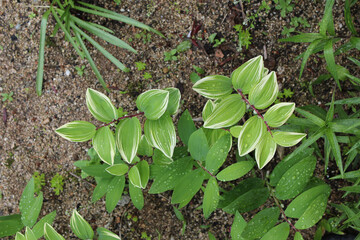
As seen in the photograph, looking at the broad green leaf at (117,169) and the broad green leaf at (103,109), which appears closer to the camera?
the broad green leaf at (103,109)

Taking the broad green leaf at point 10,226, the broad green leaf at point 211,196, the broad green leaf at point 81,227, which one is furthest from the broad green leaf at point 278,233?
the broad green leaf at point 10,226

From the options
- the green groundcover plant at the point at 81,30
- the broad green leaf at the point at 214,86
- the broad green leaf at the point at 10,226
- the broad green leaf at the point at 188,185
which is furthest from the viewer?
the green groundcover plant at the point at 81,30

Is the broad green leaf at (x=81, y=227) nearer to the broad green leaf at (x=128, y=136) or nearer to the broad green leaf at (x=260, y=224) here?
the broad green leaf at (x=128, y=136)

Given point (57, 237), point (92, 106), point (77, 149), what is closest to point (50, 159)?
point (77, 149)

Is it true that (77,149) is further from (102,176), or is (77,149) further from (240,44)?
(240,44)

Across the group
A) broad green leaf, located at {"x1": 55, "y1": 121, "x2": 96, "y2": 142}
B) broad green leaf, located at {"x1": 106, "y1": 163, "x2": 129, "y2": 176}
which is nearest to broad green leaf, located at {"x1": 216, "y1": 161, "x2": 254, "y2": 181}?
broad green leaf, located at {"x1": 106, "y1": 163, "x2": 129, "y2": 176}

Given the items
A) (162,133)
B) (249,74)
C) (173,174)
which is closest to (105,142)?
(162,133)
